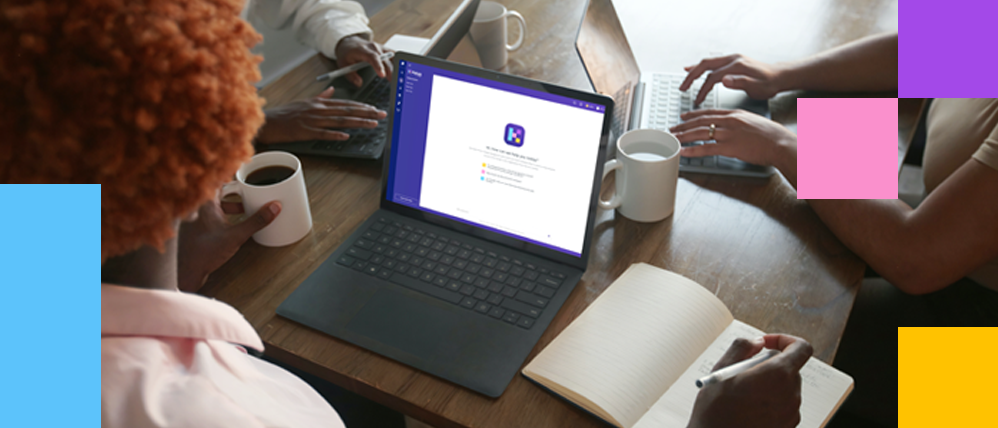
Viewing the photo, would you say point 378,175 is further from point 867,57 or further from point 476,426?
point 867,57

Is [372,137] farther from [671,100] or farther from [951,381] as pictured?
[951,381]

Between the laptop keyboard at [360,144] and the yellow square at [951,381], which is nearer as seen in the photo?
the yellow square at [951,381]

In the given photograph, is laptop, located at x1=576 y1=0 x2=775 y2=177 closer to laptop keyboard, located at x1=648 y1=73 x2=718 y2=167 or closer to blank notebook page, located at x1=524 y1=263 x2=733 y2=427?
laptop keyboard, located at x1=648 y1=73 x2=718 y2=167

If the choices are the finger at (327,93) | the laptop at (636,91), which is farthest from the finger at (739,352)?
the finger at (327,93)

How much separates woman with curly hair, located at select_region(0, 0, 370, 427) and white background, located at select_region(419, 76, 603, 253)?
1.36 ft

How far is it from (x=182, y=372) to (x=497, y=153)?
495mm

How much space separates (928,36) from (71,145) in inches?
50.8

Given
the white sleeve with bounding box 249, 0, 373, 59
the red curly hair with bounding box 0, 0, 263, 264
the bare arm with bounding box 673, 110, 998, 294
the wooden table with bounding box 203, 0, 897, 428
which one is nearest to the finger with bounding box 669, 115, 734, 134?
the wooden table with bounding box 203, 0, 897, 428

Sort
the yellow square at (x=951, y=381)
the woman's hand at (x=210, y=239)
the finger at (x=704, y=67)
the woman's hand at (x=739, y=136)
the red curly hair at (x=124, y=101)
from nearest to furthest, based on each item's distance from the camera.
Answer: the red curly hair at (x=124, y=101)
the yellow square at (x=951, y=381)
the woman's hand at (x=210, y=239)
the woman's hand at (x=739, y=136)
the finger at (x=704, y=67)

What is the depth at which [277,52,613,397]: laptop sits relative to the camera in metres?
0.85

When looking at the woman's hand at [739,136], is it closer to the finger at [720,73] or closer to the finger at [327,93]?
the finger at [720,73]

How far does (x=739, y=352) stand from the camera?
76cm

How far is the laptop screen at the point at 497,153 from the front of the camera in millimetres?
883

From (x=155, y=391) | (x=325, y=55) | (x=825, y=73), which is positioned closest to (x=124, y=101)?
(x=155, y=391)
